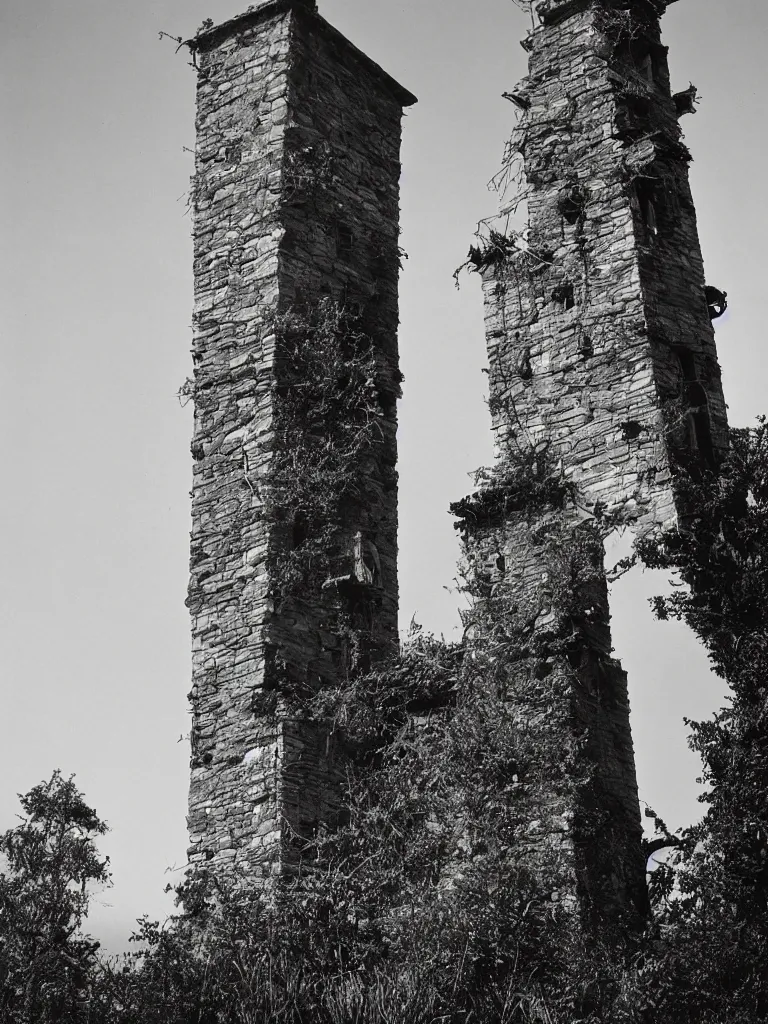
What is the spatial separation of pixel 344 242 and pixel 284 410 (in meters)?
2.22

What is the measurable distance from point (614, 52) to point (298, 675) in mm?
6892

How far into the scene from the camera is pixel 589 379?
13.2 meters

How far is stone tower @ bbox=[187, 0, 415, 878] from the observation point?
12.6 m

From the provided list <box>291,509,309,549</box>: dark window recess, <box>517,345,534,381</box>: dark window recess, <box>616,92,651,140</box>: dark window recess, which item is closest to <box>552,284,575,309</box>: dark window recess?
<box>517,345,534,381</box>: dark window recess

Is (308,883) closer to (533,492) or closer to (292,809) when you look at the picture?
(292,809)

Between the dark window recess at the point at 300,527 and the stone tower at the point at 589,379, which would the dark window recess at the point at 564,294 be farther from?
the dark window recess at the point at 300,527

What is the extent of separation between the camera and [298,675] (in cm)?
1288

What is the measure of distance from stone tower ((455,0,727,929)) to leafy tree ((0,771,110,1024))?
4136mm

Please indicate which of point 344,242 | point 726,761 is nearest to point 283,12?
point 344,242

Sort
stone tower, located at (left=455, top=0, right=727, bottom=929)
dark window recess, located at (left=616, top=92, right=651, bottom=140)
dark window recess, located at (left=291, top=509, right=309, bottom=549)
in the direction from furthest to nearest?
dark window recess, located at (left=616, top=92, right=651, bottom=140) → dark window recess, located at (left=291, top=509, right=309, bottom=549) → stone tower, located at (left=455, top=0, right=727, bottom=929)

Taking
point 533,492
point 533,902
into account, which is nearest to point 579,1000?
point 533,902

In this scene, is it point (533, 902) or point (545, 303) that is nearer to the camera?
point (533, 902)

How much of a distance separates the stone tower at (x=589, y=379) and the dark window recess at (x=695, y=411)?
0.06ft

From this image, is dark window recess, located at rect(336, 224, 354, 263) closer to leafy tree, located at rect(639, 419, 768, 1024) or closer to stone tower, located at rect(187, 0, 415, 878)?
stone tower, located at rect(187, 0, 415, 878)
